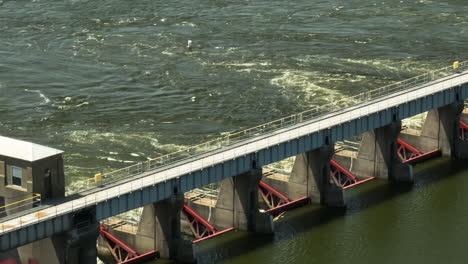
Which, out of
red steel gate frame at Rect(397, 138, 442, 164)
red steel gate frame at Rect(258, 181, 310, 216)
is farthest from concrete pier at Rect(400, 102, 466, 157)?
red steel gate frame at Rect(258, 181, 310, 216)

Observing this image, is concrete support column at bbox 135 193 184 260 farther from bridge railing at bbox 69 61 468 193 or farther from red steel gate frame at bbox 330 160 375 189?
red steel gate frame at bbox 330 160 375 189

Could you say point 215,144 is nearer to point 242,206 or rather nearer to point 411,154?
point 411,154

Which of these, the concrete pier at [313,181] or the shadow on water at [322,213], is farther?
the concrete pier at [313,181]

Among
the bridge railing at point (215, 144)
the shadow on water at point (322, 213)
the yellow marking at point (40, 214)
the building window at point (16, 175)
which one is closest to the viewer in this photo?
the yellow marking at point (40, 214)

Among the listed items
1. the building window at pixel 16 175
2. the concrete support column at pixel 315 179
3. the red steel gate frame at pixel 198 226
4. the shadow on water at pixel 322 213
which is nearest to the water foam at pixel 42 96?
the concrete support column at pixel 315 179

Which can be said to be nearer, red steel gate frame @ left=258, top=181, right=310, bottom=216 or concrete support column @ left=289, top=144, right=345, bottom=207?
concrete support column @ left=289, top=144, right=345, bottom=207

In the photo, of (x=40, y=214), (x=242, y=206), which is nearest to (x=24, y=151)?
(x=40, y=214)

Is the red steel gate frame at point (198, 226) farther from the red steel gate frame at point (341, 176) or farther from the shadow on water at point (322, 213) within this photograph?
the red steel gate frame at point (341, 176)
